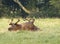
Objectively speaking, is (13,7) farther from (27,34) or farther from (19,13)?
(27,34)

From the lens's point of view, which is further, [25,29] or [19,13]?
[19,13]

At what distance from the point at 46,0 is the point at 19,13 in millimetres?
2376

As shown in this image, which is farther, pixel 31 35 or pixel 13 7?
pixel 13 7

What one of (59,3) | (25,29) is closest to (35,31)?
(25,29)

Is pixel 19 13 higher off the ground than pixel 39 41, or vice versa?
pixel 39 41

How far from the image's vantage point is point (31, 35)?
33.8ft

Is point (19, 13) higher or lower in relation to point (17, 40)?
lower

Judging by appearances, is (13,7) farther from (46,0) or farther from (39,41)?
(39,41)

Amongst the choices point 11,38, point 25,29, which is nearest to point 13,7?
point 25,29

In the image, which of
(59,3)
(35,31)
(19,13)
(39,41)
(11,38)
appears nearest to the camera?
(39,41)

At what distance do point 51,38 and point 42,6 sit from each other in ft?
56.5

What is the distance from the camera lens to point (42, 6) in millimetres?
26812

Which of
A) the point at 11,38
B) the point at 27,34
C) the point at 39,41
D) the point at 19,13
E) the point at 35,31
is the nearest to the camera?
the point at 39,41

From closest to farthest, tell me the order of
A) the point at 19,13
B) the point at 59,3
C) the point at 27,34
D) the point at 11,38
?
1. the point at 11,38
2. the point at 27,34
3. the point at 59,3
4. the point at 19,13
